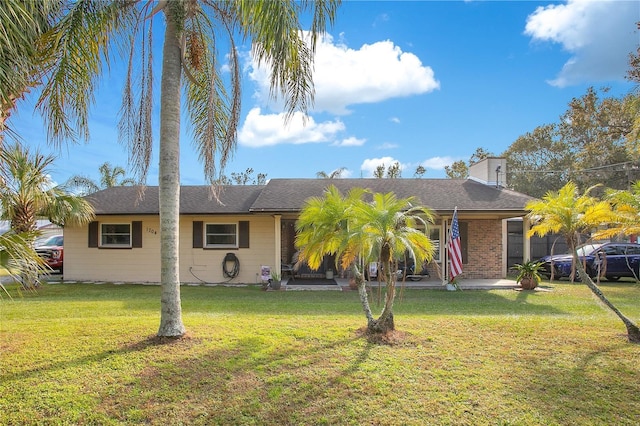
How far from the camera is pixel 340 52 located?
721cm

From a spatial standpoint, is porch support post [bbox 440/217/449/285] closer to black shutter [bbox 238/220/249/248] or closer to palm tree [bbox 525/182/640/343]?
palm tree [bbox 525/182/640/343]

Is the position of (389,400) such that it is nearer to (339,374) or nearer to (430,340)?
(339,374)

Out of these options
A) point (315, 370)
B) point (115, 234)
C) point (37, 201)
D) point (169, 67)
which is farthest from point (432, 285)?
point (37, 201)

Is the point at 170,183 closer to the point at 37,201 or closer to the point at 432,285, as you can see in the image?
the point at 37,201

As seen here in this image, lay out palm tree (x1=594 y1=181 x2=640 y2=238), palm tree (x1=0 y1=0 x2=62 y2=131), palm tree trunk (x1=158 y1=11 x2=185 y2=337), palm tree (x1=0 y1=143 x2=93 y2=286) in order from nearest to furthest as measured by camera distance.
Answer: palm tree (x1=0 y1=0 x2=62 y2=131), palm tree trunk (x1=158 y1=11 x2=185 y2=337), palm tree (x1=594 y1=181 x2=640 y2=238), palm tree (x1=0 y1=143 x2=93 y2=286)

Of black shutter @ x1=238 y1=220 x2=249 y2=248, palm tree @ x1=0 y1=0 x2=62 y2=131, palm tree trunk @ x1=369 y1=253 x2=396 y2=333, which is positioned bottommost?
palm tree trunk @ x1=369 y1=253 x2=396 y2=333

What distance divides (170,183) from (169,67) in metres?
1.90

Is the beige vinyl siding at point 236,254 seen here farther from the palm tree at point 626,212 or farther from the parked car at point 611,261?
the parked car at point 611,261

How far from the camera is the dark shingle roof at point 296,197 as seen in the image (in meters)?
13.6

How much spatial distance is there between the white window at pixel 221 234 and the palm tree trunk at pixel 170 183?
28.7ft

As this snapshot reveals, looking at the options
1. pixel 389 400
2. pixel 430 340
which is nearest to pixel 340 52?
pixel 430 340

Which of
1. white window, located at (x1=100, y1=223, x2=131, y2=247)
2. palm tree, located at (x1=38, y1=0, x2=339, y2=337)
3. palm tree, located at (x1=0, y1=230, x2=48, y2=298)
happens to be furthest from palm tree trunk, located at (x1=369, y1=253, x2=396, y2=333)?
white window, located at (x1=100, y1=223, x2=131, y2=247)

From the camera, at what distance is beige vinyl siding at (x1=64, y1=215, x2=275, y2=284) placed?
14.6m

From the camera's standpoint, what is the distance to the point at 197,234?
14703mm
